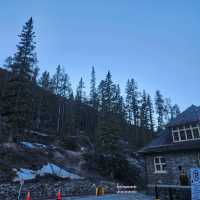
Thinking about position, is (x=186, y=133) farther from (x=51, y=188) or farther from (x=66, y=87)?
(x=66, y=87)

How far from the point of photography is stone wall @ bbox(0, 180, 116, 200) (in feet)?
49.1

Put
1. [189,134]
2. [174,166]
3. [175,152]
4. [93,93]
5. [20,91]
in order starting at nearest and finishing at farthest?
1. [174,166]
2. [175,152]
3. [189,134]
4. [20,91]
5. [93,93]

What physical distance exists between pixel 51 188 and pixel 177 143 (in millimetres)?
12325

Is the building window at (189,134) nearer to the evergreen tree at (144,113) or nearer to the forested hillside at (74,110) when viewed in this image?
the forested hillside at (74,110)

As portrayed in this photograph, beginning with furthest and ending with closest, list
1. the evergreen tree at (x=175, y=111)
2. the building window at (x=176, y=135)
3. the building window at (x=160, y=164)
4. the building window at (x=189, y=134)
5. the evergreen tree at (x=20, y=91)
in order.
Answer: the evergreen tree at (x=175, y=111) → the evergreen tree at (x=20, y=91) → the building window at (x=176, y=135) → the building window at (x=160, y=164) → the building window at (x=189, y=134)

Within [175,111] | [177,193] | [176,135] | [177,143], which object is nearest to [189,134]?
[176,135]

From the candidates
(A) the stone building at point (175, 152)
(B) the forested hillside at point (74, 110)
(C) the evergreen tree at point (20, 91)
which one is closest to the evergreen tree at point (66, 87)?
(B) the forested hillside at point (74, 110)

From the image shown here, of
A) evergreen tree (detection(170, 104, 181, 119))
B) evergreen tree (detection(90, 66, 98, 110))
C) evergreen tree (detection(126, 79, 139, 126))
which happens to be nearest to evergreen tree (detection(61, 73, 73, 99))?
evergreen tree (detection(90, 66, 98, 110))

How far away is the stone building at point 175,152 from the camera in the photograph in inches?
725

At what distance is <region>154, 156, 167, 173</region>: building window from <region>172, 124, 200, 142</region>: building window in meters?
2.33

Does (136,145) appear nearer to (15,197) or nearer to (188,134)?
(188,134)

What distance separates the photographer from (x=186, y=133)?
20.1 m

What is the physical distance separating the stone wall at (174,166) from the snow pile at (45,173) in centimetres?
843

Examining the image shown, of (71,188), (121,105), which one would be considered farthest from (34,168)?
(121,105)
